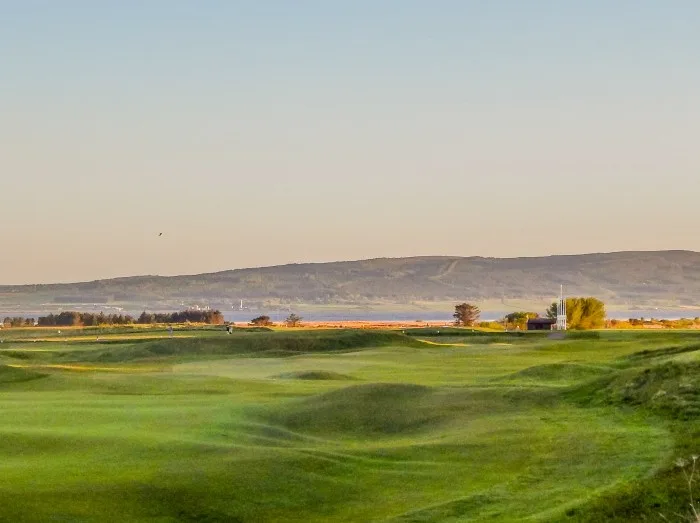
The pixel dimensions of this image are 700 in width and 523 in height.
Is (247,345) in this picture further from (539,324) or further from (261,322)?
(261,322)

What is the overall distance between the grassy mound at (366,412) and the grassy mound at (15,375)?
13.0m

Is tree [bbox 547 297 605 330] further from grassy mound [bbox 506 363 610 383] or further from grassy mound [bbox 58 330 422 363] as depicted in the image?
grassy mound [bbox 506 363 610 383]

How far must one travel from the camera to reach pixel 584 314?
107062 mm

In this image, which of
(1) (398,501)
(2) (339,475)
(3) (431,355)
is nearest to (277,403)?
(2) (339,475)

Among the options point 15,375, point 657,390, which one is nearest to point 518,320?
point 15,375

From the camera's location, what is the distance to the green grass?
18.8 m

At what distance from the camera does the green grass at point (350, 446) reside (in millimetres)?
18828

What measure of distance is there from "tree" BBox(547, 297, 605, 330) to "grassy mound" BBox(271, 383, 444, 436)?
70460 millimetres

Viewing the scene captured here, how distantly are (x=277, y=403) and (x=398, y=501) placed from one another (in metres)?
14.2

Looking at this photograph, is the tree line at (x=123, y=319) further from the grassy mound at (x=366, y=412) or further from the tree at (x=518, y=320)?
the grassy mound at (x=366, y=412)

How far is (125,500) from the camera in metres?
19.0

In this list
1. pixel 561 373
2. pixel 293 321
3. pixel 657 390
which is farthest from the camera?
pixel 293 321

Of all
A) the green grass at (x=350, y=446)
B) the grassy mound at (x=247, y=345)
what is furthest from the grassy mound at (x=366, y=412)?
the grassy mound at (x=247, y=345)

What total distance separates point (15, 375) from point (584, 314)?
72299mm
